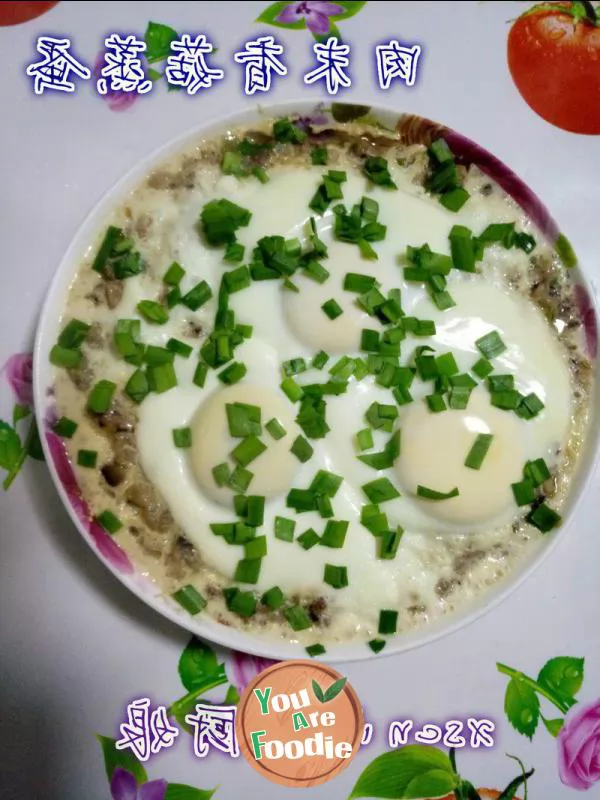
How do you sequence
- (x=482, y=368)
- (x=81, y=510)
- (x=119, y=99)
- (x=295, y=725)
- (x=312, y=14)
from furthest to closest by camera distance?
1. (x=312, y=14)
2. (x=119, y=99)
3. (x=295, y=725)
4. (x=482, y=368)
5. (x=81, y=510)

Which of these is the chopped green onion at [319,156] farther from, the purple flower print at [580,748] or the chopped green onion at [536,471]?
the purple flower print at [580,748]

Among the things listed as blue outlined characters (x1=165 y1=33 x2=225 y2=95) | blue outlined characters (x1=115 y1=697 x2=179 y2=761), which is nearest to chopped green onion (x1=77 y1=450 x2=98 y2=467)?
blue outlined characters (x1=115 y1=697 x2=179 y2=761)

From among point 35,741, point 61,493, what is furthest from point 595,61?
point 35,741

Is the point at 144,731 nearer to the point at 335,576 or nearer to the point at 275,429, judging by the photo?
the point at 335,576

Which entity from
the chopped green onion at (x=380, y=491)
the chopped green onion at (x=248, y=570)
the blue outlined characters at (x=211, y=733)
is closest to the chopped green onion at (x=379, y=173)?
the chopped green onion at (x=380, y=491)

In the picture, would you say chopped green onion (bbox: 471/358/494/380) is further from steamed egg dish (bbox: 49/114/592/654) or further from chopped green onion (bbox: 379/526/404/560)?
chopped green onion (bbox: 379/526/404/560)

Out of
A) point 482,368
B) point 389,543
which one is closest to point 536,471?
point 482,368
